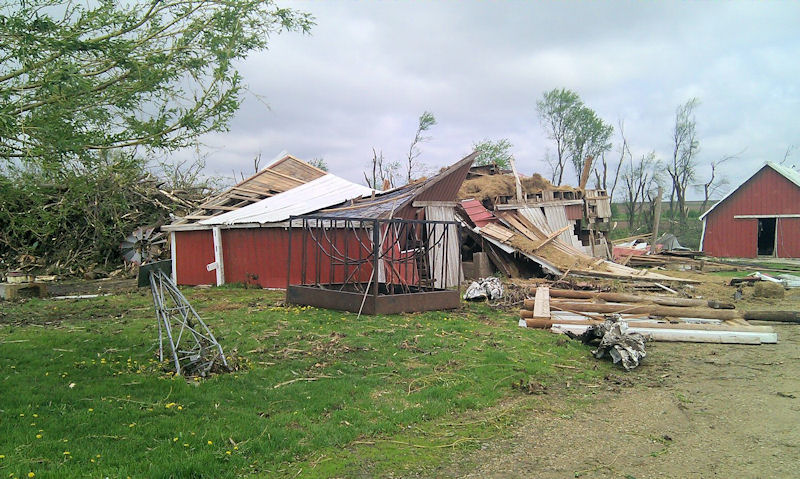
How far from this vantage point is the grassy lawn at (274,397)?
14.6 feet

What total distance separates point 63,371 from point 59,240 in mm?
18496

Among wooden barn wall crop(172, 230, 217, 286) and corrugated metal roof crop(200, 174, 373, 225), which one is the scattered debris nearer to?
corrugated metal roof crop(200, 174, 373, 225)

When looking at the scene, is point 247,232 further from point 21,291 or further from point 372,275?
point 372,275

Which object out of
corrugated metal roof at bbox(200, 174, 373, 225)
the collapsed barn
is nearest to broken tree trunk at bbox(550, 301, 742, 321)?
the collapsed barn

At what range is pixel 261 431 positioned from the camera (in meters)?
5.00

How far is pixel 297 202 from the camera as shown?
63.5ft

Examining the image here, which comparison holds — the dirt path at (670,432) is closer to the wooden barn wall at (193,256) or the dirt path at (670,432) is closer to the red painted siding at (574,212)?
the wooden barn wall at (193,256)

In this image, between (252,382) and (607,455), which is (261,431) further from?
(607,455)

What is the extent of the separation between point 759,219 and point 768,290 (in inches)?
727

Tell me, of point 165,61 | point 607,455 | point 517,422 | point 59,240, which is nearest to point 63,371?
point 165,61

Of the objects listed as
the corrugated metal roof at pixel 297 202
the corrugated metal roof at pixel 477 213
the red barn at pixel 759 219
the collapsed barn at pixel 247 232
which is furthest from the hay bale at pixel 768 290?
the red barn at pixel 759 219

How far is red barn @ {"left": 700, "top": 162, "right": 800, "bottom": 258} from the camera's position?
28125 millimetres

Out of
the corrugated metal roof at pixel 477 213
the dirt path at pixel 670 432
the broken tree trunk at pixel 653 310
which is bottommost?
the dirt path at pixel 670 432

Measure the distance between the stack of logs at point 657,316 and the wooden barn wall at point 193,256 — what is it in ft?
39.2
